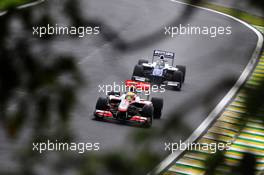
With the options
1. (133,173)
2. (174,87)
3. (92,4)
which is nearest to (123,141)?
(133,173)

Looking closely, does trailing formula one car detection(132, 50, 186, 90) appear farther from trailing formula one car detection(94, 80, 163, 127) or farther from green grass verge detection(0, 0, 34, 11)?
green grass verge detection(0, 0, 34, 11)

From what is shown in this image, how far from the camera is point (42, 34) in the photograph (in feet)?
6.72

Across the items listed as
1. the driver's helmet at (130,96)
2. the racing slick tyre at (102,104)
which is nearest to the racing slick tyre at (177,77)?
the driver's helmet at (130,96)

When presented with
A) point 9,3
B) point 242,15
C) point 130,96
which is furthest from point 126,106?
point 242,15

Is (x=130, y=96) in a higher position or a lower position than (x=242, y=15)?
lower

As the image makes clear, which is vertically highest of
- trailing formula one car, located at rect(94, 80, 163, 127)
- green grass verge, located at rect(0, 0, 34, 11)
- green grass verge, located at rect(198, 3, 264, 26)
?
green grass verge, located at rect(198, 3, 264, 26)

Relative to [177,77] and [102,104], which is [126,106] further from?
[177,77]

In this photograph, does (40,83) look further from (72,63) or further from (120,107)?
(120,107)

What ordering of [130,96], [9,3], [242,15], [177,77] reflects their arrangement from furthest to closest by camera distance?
[177,77] < [130,96] < [9,3] < [242,15]

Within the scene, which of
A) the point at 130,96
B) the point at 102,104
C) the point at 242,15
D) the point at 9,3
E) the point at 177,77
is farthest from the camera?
the point at 177,77

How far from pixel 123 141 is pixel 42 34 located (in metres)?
0.37

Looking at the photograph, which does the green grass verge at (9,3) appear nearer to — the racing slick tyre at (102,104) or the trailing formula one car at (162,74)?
the racing slick tyre at (102,104)

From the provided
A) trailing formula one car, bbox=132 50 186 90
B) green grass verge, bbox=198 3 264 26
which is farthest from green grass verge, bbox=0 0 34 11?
trailing formula one car, bbox=132 50 186 90

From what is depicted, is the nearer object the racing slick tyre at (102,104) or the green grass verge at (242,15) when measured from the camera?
the green grass verge at (242,15)
